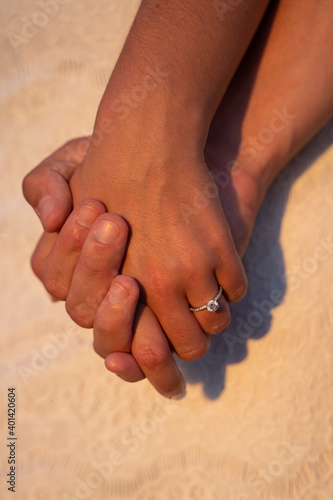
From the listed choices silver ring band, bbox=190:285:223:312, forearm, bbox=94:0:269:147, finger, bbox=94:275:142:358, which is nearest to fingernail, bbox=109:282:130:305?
finger, bbox=94:275:142:358

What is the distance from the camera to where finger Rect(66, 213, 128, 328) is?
66 cm

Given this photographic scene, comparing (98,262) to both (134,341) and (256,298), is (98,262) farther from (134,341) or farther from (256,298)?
(256,298)

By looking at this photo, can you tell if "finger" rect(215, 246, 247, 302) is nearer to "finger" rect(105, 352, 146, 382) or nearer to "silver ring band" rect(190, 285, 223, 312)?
"silver ring band" rect(190, 285, 223, 312)

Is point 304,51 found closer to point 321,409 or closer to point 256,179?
point 256,179

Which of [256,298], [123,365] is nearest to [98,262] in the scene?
[123,365]

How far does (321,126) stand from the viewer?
2.72ft

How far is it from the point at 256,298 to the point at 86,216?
0.30 meters

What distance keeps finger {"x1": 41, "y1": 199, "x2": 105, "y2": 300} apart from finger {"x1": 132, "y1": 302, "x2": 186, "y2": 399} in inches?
4.6

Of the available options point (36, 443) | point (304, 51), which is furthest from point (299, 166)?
point (36, 443)

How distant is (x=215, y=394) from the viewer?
77 cm

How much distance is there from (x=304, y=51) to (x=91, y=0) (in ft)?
1.57

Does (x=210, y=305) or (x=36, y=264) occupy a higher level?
(x=210, y=305)

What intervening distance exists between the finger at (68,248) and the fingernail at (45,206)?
39 mm

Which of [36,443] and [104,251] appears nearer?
[104,251]
